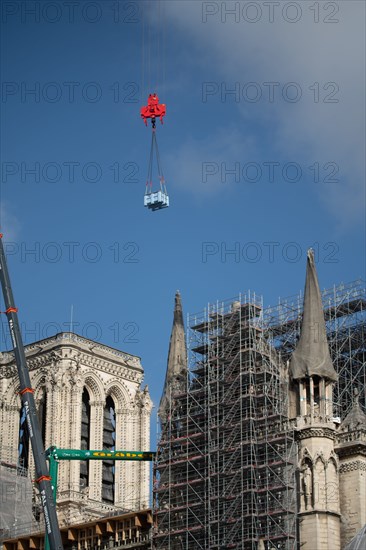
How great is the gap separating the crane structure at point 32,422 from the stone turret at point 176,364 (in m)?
10.7

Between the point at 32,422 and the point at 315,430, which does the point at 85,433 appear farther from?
the point at 315,430

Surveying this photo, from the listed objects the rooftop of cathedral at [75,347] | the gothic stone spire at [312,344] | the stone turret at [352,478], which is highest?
the rooftop of cathedral at [75,347]

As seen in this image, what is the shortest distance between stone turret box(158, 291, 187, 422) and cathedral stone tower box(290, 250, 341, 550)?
10839 mm

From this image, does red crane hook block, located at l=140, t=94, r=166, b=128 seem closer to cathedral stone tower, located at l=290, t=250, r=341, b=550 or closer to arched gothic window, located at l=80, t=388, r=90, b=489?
cathedral stone tower, located at l=290, t=250, r=341, b=550

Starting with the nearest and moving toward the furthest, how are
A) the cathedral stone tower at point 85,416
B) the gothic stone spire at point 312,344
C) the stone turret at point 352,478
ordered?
the stone turret at point 352,478, the gothic stone spire at point 312,344, the cathedral stone tower at point 85,416

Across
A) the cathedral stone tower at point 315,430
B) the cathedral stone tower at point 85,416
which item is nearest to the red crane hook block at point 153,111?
the cathedral stone tower at point 315,430

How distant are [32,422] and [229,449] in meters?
11.8

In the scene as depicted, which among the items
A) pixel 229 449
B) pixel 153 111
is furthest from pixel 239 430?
pixel 153 111

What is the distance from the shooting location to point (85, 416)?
12219cm

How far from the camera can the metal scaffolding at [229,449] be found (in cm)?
8262

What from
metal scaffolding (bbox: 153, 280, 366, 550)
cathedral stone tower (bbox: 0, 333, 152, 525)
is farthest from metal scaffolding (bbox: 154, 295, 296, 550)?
cathedral stone tower (bbox: 0, 333, 152, 525)

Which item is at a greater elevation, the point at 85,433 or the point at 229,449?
the point at 85,433

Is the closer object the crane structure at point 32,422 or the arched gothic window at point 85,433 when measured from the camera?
the crane structure at point 32,422

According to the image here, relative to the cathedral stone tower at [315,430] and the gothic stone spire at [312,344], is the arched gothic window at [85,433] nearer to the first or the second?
the cathedral stone tower at [315,430]
